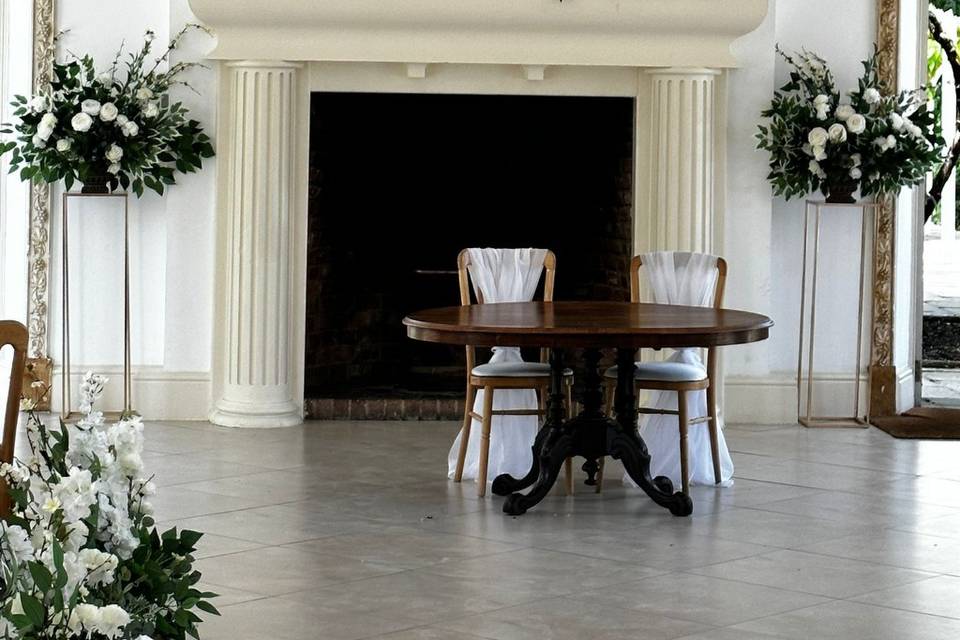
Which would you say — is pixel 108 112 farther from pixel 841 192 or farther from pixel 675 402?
pixel 841 192

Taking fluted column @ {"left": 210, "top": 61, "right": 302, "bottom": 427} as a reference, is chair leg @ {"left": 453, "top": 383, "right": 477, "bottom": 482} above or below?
below

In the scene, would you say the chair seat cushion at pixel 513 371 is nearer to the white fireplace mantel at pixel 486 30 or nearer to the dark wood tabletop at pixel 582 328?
the dark wood tabletop at pixel 582 328

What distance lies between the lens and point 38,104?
23.4 feet

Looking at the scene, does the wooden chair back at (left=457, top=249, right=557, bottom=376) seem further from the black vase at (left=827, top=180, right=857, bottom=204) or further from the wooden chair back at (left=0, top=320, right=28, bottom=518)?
the wooden chair back at (left=0, top=320, right=28, bottom=518)

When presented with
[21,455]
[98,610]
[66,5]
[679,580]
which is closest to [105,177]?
[66,5]

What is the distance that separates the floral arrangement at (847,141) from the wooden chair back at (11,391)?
4837 mm

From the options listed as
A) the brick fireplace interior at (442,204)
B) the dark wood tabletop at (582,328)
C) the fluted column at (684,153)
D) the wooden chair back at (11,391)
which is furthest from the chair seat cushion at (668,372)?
the wooden chair back at (11,391)

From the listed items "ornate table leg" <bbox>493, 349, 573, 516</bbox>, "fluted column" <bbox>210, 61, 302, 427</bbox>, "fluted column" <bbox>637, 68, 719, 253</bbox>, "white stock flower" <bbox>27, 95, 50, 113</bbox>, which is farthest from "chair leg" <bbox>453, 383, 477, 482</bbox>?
"white stock flower" <bbox>27, 95, 50, 113</bbox>

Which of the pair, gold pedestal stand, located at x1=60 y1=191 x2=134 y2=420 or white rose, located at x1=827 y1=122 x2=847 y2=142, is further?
gold pedestal stand, located at x1=60 y1=191 x2=134 y2=420

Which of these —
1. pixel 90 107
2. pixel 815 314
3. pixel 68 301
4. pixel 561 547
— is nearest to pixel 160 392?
pixel 68 301

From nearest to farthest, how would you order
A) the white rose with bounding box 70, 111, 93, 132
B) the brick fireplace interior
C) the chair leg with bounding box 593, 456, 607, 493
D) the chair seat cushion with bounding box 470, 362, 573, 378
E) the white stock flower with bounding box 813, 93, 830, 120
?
1. the chair seat cushion with bounding box 470, 362, 573, 378
2. the chair leg with bounding box 593, 456, 607, 493
3. the white rose with bounding box 70, 111, 93, 132
4. the white stock flower with bounding box 813, 93, 830, 120
5. the brick fireplace interior

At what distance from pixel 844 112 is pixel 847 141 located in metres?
0.15

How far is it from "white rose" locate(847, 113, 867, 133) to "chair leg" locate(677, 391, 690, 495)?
2.04 metres

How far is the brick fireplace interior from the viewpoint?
837cm
